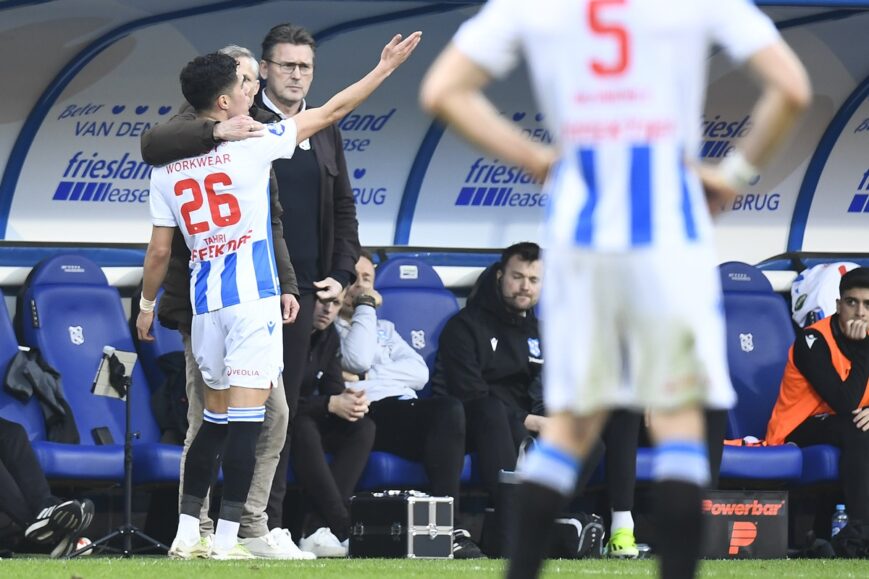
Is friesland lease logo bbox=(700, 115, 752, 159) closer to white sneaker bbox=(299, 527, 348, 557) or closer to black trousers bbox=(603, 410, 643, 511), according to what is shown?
black trousers bbox=(603, 410, 643, 511)

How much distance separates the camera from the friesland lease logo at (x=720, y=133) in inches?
406

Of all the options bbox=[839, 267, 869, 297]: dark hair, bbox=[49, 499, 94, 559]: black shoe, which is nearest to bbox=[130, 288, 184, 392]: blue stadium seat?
bbox=[49, 499, 94, 559]: black shoe

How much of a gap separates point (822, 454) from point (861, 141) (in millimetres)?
2726

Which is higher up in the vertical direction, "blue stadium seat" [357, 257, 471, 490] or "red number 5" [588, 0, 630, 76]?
"blue stadium seat" [357, 257, 471, 490]

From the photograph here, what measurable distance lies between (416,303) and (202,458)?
275 centimetres

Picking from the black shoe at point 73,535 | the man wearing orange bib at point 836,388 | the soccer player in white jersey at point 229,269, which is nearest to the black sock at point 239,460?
the soccer player in white jersey at point 229,269

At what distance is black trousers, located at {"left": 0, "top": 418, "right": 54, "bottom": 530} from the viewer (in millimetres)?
7039

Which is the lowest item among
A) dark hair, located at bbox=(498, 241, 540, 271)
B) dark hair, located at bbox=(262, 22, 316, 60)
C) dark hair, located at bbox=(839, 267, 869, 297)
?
dark hair, located at bbox=(839, 267, 869, 297)

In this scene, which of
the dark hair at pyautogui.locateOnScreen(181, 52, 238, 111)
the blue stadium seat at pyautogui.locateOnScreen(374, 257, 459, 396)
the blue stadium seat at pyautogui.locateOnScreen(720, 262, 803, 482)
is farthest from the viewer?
the blue stadium seat at pyautogui.locateOnScreen(720, 262, 803, 482)

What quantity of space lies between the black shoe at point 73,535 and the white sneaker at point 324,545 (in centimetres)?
103

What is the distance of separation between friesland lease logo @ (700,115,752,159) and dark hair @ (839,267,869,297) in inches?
72.3

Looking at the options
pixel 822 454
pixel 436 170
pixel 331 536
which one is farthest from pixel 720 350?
pixel 436 170

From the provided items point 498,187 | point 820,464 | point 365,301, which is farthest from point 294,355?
→ point 498,187

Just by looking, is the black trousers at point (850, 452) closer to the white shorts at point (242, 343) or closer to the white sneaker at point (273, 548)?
the white sneaker at point (273, 548)
